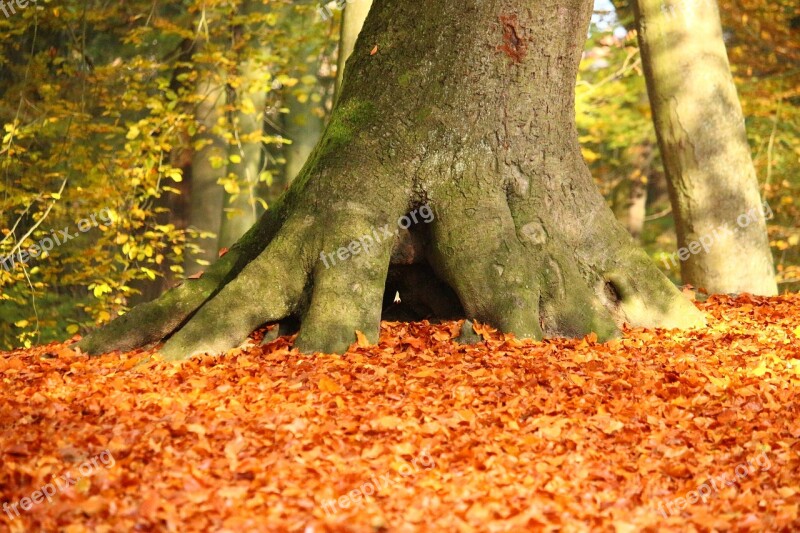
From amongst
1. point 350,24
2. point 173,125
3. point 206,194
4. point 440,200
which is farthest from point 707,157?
point 206,194

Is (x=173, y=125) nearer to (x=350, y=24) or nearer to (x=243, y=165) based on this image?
(x=243, y=165)

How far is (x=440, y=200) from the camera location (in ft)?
19.5

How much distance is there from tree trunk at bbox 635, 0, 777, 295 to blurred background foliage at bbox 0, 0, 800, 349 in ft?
15.4

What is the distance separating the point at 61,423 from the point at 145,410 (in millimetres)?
406

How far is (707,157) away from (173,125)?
6.29 meters

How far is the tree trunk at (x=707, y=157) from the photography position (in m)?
8.20

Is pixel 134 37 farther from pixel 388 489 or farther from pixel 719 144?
pixel 388 489

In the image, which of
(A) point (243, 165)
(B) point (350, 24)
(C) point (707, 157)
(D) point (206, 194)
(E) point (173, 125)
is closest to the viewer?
(C) point (707, 157)

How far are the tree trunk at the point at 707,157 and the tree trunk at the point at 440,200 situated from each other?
8.04ft

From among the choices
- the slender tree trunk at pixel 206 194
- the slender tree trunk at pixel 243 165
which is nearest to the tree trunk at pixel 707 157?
the slender tree trunk at pixel 243 165

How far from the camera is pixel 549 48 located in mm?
6082

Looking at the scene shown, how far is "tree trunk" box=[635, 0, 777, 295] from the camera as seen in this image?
8.20m

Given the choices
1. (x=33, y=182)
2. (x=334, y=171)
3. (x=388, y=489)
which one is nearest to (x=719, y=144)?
(x=334, y=171)

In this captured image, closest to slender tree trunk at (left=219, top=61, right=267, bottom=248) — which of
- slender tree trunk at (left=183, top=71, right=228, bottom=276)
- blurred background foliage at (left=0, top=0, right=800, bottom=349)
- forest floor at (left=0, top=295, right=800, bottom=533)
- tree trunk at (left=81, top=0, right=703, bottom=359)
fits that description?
blurred background foliage at (left=0, top=0, right=800, bottom=349)
